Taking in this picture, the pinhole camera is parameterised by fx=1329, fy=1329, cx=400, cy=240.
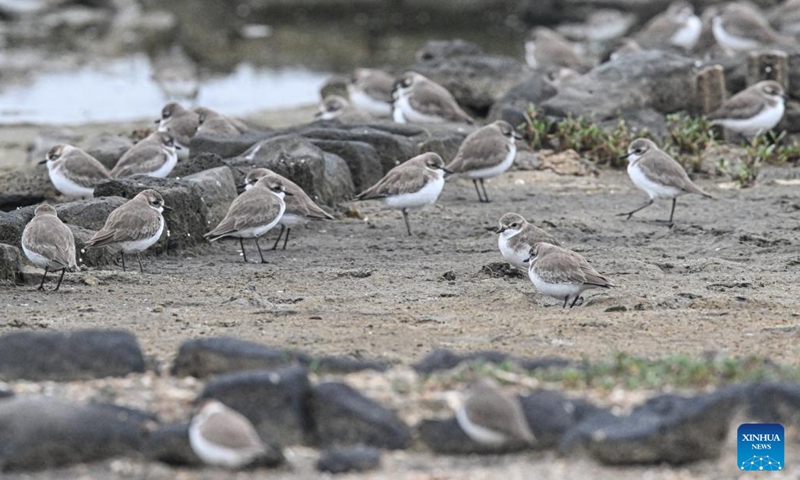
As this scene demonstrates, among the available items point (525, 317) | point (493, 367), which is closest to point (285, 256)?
point (525, 317)

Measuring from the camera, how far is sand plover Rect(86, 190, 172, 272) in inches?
440

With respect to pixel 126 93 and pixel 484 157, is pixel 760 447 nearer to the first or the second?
pixel 484 157

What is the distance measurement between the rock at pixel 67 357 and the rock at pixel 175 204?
190 inches

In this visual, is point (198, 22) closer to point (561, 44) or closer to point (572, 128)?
point (561, 44)

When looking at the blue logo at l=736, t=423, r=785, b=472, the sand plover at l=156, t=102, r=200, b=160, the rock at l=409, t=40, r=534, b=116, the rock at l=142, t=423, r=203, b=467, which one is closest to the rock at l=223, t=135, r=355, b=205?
the sand plover at l=156, t=102, r=200, b=160

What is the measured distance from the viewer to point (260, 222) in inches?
466

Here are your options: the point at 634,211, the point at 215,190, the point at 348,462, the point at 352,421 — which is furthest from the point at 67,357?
the point at 634,211

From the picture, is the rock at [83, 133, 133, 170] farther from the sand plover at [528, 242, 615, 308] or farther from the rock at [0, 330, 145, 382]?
the rock at [0, 330, 145, 382]

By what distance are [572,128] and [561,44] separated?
7160 millimetres

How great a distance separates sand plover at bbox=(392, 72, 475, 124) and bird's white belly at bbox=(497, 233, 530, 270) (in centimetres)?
629

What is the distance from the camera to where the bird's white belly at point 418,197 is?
13.1 m

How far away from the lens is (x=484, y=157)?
14.2 meters

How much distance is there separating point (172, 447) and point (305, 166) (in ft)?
24.1

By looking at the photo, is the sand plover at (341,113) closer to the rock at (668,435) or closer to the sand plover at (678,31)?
the sand plover at (678,31)
